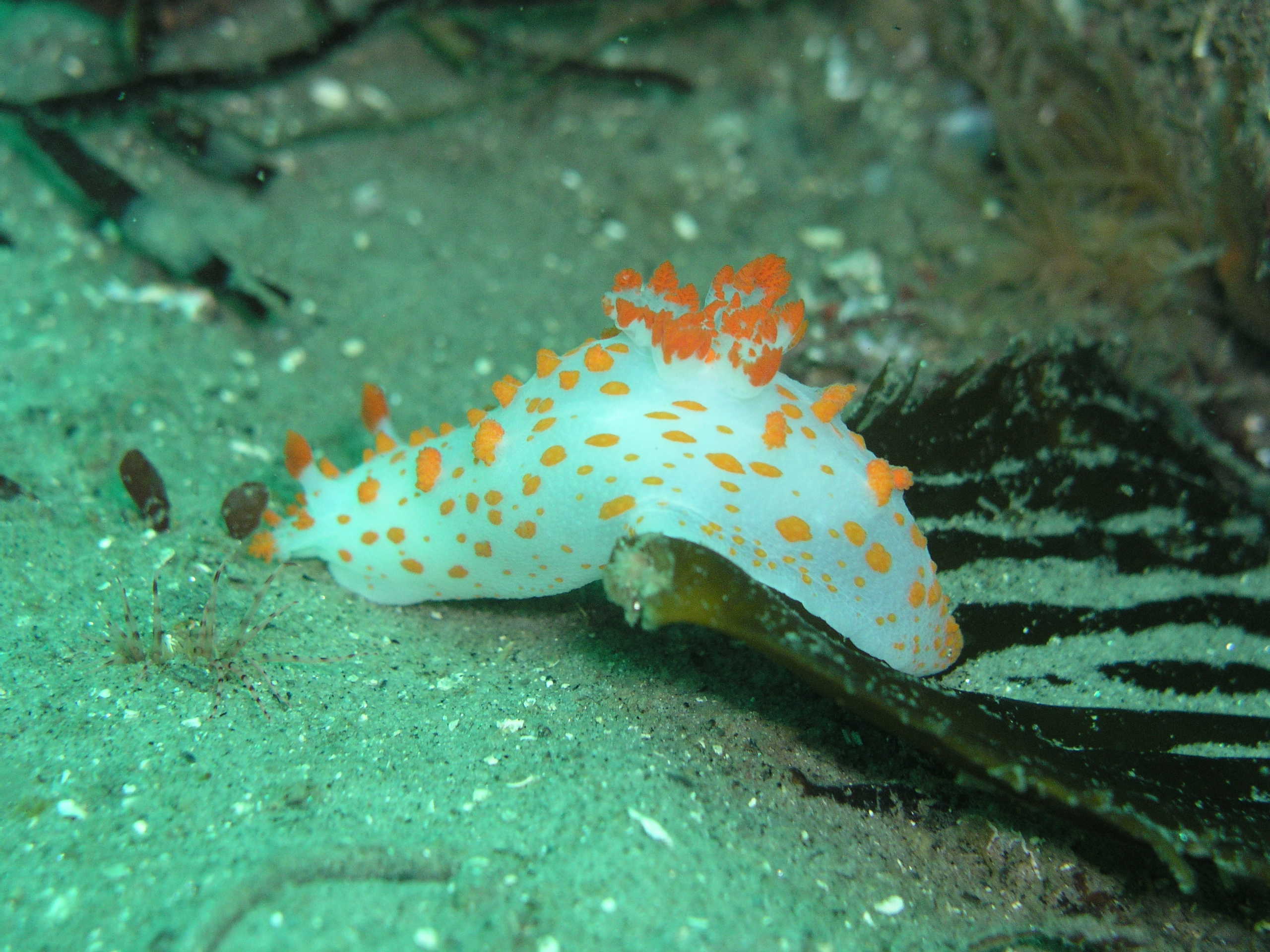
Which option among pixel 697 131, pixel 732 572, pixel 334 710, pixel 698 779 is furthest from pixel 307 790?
pixel 697 131

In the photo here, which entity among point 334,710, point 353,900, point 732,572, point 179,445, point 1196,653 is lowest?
point 179,445

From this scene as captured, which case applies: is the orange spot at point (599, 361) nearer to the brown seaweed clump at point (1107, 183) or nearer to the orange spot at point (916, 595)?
the orange spot at point (916, 595)

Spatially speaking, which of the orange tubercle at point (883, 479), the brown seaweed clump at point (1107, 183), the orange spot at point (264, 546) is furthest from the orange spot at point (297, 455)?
the brown seaweed clump at point (1107, 183)

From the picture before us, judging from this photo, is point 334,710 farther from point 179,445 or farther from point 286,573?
point 179,445

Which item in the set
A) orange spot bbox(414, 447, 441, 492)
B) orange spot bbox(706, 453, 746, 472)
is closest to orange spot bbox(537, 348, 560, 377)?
orange spot bbox(414, 447, 441, 492)

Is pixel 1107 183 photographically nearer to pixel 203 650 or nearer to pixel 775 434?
pixel 775 434

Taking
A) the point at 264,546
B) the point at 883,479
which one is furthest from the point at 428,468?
the point at 883,479

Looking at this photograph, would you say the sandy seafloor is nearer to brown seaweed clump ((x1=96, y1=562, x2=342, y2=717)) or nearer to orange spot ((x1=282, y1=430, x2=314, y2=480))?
brown seaweed clump ((x1=96, y1=562, x2=342, y2=717))
